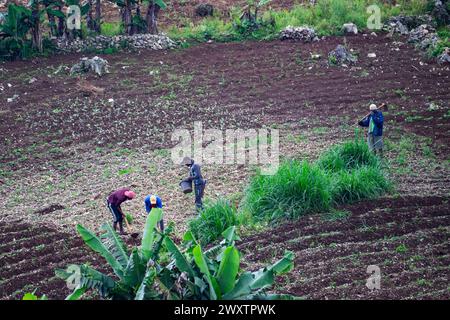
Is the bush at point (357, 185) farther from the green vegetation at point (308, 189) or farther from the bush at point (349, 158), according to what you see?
the bush at point (349, 158)

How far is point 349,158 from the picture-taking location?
1370cm

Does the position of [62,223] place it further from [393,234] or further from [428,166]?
[428,166]

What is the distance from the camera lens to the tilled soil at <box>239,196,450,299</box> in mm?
10078

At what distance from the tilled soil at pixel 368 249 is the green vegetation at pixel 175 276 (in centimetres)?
191

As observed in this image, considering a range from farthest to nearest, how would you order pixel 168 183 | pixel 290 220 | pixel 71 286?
pixel 168 183
pixel 290 220
pixel 71 286

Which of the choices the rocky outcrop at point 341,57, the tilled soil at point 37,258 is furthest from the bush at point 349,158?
the rocky outcrop at point 341,57

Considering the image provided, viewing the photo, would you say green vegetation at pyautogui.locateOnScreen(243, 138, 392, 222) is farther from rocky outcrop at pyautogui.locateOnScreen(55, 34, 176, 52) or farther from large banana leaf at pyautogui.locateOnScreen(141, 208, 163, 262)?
rocky outcrop at pyautogui.locateOnScreen(55, 34, 176, 52)

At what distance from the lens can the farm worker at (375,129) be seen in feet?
46.8

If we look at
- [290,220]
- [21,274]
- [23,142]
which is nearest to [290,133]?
[290,220]

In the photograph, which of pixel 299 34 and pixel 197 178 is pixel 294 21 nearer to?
pixel 299 34

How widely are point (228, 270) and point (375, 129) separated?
270 inches

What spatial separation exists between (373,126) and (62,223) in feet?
18.0

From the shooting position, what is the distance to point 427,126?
1625 centimetres

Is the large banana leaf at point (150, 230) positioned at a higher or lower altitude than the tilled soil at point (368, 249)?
higher
